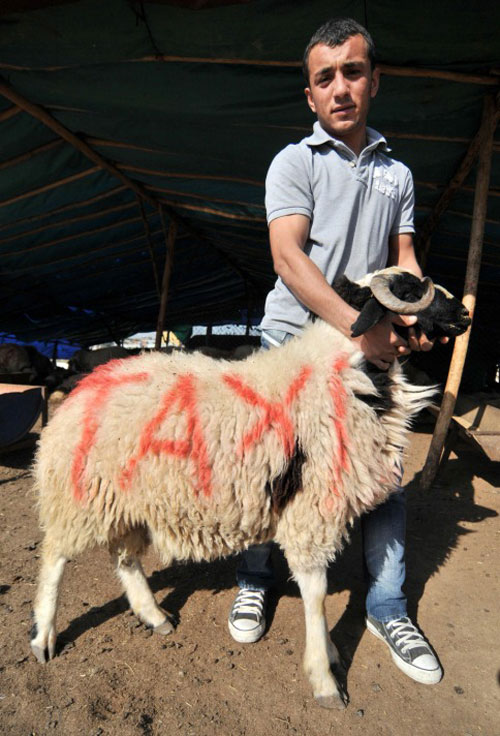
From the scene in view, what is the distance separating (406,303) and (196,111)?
280cm

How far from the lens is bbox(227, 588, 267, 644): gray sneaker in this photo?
6.88 feet

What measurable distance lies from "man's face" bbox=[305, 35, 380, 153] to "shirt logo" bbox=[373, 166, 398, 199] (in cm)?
20

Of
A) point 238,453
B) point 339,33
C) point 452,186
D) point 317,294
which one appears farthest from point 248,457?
point 452,186

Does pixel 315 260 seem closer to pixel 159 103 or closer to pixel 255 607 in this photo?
pixel 255 607

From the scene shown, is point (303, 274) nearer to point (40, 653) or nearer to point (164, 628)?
point (164, 628)

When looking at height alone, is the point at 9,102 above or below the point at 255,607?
above

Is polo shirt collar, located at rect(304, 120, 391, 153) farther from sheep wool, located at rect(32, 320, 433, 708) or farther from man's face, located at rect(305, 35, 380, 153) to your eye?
sheep wool, located at rect(32, 320, 433, 708)

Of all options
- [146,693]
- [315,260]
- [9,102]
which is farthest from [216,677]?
[9,102]

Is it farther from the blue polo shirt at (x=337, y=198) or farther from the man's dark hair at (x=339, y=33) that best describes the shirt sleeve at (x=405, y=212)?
the man's dark hair at (x=339, y=33)

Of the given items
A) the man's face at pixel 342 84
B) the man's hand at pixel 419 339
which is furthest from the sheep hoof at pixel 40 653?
the man's face at pixel 342 84

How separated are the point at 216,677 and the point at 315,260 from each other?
6.12 ft

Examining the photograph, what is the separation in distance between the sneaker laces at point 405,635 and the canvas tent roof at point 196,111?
311 cm

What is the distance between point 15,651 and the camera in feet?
6.55

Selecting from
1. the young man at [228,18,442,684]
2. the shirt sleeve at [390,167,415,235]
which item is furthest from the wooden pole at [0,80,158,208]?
the shirt sleeve at [390,167,415,235]
